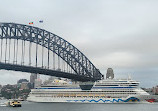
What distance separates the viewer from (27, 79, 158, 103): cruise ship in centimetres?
7944

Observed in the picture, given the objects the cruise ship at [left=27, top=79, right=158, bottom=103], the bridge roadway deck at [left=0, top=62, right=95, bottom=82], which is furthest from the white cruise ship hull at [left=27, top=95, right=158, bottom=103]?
the bridge roadway deck at [left=0, top=62, right=95, bottom=82]

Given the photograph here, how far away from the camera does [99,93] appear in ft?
271

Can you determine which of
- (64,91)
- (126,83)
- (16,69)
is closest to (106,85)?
(126,83)

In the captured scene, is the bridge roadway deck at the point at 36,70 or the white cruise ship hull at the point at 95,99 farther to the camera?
the white cruise ship hull at the point at 95,99

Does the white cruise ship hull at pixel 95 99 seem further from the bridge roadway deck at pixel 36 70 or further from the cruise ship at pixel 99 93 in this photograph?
the bridge roadway deck at pixel 36 70

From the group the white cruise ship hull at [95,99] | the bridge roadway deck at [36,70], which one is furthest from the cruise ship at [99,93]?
the bridge roadway deck at [36,70]

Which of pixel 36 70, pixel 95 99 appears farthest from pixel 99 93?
pixel 36 70

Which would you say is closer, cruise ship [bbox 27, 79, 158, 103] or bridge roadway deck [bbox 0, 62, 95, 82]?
bridge roadway deck [bbox 0, 62, 95, 82]

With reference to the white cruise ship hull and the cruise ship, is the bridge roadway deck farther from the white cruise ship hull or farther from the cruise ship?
the white cruise ship hull

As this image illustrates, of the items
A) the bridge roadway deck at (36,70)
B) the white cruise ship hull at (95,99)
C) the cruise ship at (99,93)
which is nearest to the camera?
the bridge roadway deck at (36,70)

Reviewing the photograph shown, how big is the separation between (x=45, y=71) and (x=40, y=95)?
14734 millimetres

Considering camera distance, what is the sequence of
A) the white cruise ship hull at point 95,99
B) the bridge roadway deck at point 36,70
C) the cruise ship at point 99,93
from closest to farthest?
the bridge roadway deck at point 36,70 < the white cruise ship hull at point 95,99 < the cruise ship at point 99,93

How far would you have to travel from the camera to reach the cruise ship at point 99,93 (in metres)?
79.4

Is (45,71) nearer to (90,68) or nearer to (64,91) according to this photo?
(64,91)
